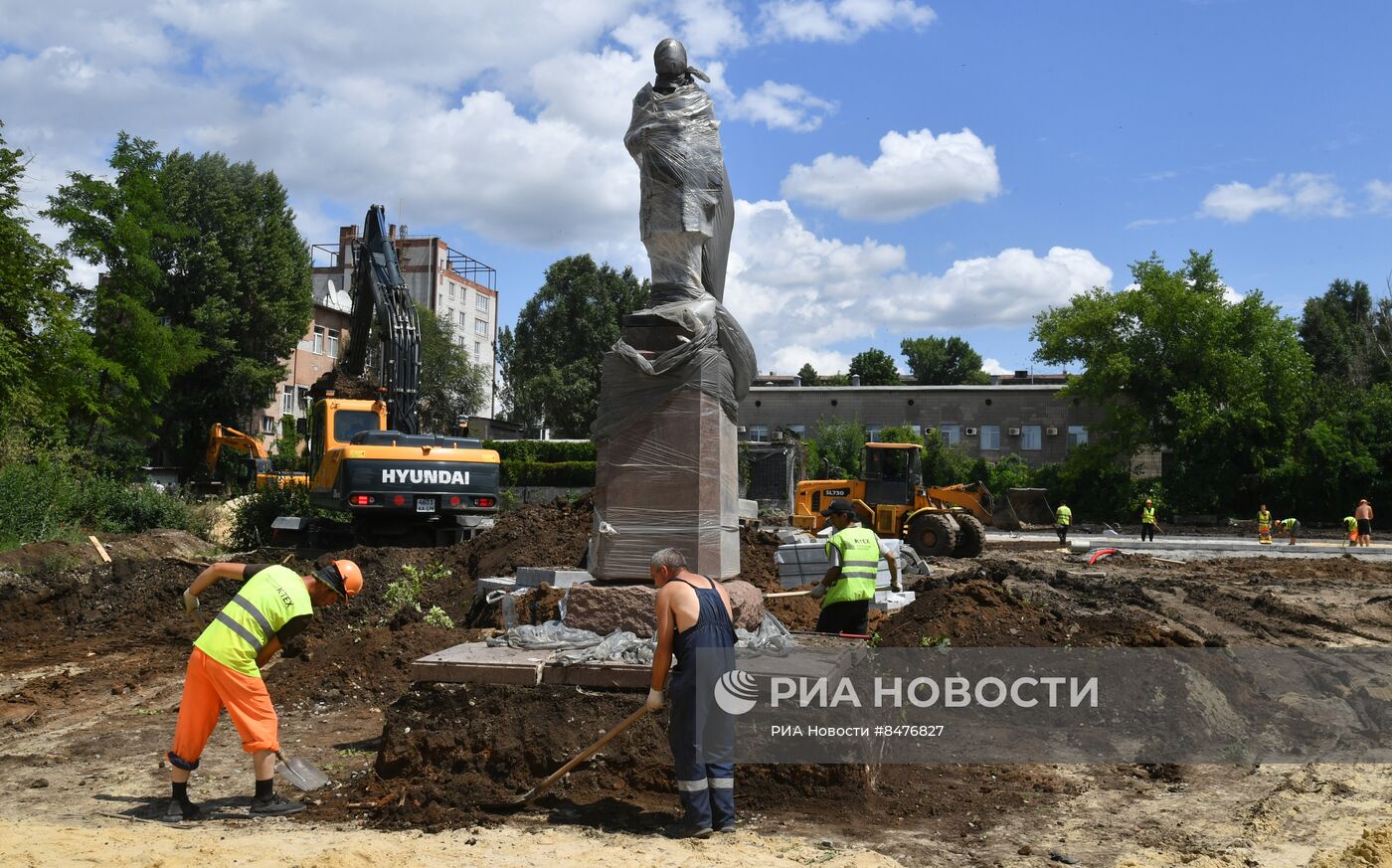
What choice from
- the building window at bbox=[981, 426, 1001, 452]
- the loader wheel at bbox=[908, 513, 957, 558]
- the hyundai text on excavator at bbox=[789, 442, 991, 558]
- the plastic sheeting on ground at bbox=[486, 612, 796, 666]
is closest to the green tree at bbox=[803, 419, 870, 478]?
the building window at bbox=[981, 426, 1001, 452]

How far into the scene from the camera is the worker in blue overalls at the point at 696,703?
4.86 meters

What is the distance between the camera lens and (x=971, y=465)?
42.1 m

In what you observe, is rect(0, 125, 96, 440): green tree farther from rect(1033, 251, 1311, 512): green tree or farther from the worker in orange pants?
rect(1033, 251, 1311, 512): green tree

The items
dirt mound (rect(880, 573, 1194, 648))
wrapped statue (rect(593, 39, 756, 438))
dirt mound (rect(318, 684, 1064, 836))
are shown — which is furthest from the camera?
dirt mound (rect(880, 573, 1194, 648))

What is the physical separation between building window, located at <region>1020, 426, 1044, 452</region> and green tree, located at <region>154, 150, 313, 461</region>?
3048 centimetres

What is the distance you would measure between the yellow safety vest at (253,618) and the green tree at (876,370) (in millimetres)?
66147

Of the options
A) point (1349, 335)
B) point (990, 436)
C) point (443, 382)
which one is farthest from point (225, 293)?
point (1349, 335)

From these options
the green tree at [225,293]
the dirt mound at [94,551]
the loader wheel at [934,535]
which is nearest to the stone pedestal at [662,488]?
the dirt mound at [94,551]

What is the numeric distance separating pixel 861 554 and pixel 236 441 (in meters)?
26.9

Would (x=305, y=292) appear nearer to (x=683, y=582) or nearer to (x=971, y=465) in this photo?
(x=971, y=465)

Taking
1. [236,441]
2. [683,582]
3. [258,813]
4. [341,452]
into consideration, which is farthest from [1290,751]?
[236,441]

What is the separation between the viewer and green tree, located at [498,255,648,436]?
1762 inches

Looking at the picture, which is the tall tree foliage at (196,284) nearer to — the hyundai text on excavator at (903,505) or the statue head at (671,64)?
the hyundai text on excavator at (903,505)
